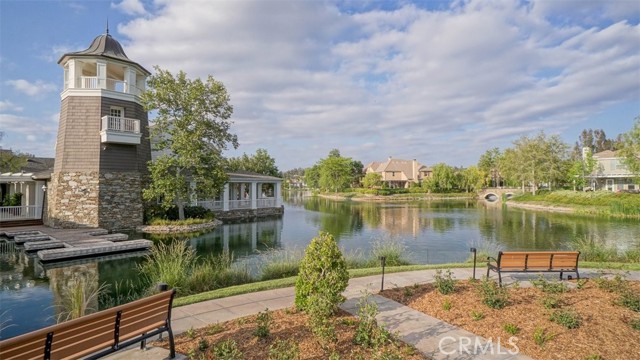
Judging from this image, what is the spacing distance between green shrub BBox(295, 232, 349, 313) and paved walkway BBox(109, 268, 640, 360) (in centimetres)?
42

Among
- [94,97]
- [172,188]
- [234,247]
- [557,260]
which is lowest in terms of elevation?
[234,247]

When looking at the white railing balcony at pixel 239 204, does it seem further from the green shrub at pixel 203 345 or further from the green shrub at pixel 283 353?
the green shrub at pixel 283 353

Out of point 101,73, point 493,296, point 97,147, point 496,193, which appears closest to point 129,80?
point 101,73

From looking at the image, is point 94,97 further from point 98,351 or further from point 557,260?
point 557,260

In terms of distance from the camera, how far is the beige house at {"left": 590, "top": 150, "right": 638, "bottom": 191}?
4666cm

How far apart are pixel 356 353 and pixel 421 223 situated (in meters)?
20.9

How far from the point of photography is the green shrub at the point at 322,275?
16.1ft

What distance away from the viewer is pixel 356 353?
3.88 metres

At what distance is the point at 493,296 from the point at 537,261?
2197 mm

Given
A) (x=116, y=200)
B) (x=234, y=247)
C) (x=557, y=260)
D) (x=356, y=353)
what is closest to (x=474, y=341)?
(x=356, y=353)

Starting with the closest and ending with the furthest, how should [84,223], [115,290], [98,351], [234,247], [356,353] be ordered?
[98,351] < [356,353] < [115,290] < [234,247] < [84,223]

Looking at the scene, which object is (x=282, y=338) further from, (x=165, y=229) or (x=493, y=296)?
(x=165, y=229)

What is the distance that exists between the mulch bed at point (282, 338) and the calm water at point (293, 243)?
12.0 feet

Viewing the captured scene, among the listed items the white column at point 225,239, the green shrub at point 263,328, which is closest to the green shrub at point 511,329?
the green shrub at point 263,328
